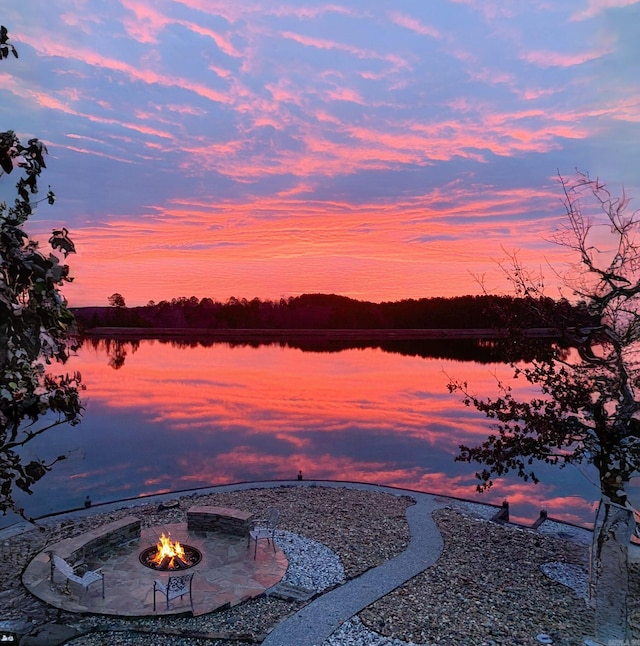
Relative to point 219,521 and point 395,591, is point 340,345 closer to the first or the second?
point 219,521

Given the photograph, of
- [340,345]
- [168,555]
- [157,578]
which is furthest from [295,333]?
[157,578]

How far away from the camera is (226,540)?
1166cm

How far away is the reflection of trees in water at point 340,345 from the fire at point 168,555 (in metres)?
Result: 51.3

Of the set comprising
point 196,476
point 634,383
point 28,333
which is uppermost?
point 28,333

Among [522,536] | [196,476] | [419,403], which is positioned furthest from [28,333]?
[419,403]

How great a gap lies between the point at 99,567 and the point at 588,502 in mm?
16031

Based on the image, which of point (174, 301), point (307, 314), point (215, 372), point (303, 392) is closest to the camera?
point (303, 392)

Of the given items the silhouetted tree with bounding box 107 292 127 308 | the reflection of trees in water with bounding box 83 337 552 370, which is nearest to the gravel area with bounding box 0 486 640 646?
the reflection of trees in water with bounding box 83 337 552 370

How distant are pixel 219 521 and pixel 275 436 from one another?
14.8m

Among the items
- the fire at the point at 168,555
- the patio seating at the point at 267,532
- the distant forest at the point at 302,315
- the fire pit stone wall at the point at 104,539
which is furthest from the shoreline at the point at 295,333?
the fire at the point at 168,555

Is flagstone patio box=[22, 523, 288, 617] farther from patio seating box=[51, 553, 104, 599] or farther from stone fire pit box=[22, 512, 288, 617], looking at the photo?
patio seating box=[51, 553, 104, 599]

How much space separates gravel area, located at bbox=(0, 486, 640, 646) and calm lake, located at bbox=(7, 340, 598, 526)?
2626 millimetres

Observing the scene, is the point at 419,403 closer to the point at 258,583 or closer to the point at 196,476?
the point at 196,476

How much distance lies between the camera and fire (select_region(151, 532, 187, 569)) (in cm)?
1037
